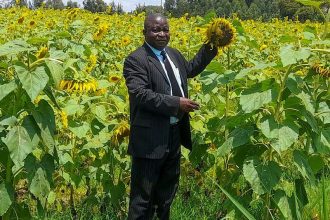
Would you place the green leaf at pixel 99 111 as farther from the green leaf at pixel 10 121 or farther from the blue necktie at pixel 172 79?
the green leaf at pixel 10 121

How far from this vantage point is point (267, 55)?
7.51m

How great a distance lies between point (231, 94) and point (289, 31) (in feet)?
26.0

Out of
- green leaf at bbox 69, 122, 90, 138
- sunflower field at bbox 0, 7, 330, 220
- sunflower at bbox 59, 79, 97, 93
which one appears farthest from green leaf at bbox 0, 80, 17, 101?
green leaf at bbox 69, 122, 90, 138

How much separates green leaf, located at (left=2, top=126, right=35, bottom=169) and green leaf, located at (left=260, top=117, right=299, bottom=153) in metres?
1.08

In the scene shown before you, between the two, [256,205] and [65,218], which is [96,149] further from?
[256,205]

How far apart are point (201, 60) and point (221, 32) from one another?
1.01ft

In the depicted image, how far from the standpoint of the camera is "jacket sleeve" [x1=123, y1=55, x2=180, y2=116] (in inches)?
110

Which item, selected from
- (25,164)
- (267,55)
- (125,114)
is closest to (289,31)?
(267,55)

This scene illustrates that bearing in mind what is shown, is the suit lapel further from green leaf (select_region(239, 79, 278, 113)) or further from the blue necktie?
green leaf (select_region(239, 79, 278, 113))

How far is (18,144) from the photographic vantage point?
7.52ft

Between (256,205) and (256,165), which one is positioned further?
(256,205)

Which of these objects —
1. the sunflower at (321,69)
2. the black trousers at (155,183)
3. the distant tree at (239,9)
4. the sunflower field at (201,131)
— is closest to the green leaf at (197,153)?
the sunflower field at (201,131)

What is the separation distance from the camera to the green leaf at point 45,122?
2377 mm

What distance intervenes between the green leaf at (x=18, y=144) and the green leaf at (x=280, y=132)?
108 centimetres
